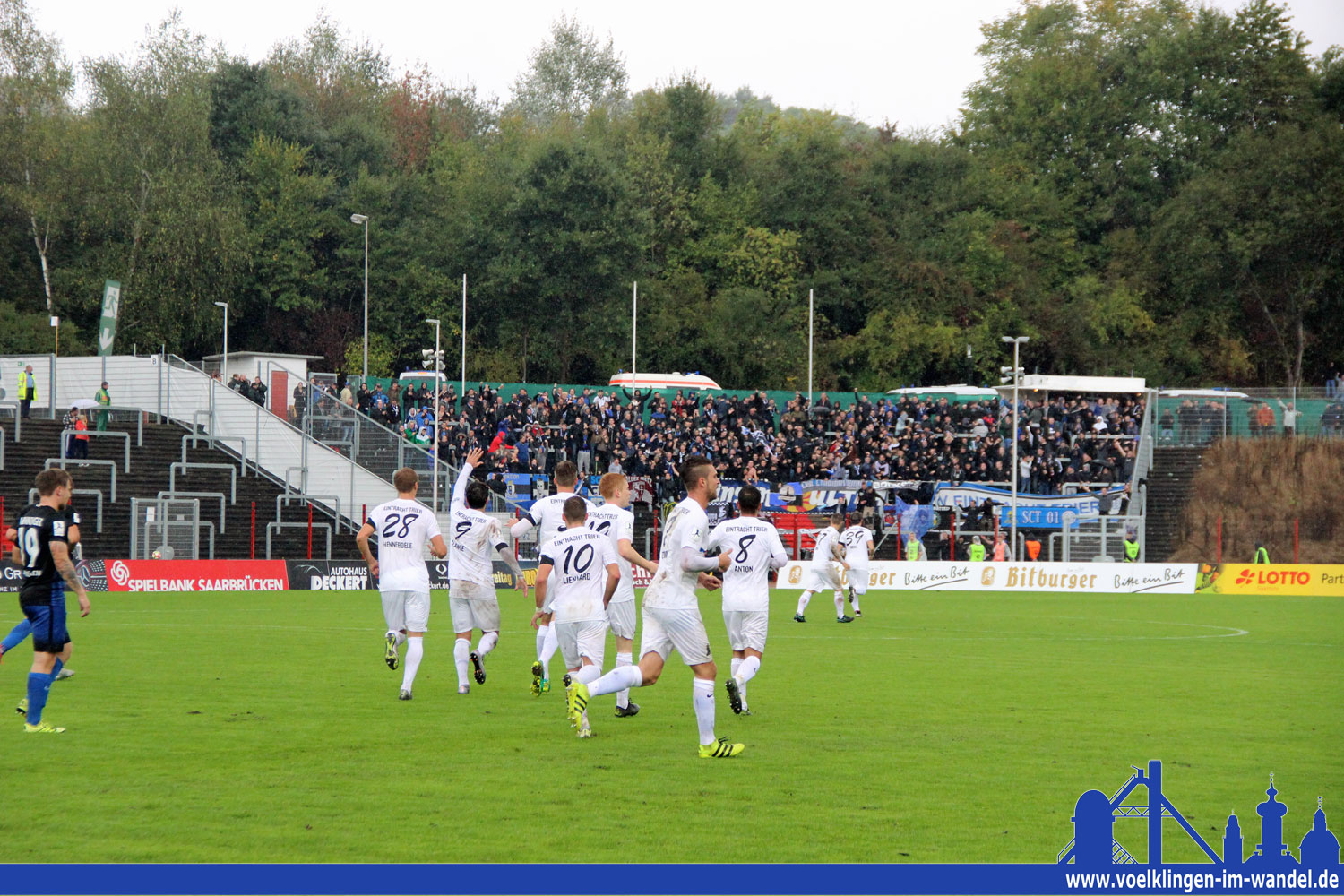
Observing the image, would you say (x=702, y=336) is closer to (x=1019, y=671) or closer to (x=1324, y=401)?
(x=1324, y=401)

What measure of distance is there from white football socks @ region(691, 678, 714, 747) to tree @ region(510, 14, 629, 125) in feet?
295

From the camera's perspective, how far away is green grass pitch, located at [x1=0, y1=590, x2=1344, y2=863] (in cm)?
820

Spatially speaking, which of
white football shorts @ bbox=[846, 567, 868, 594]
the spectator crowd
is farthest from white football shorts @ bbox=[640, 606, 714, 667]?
the spectator crowd

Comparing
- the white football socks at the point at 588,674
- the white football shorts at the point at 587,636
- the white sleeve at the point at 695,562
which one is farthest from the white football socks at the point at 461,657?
the white sleeve at the point at 695,562

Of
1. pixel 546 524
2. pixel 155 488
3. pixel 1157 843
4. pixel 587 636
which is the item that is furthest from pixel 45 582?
pixel 155 488

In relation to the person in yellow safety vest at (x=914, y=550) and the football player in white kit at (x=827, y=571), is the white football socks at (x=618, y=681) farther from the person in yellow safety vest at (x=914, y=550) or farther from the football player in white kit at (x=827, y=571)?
the person in yellow safety vest at (x=914, y=550)

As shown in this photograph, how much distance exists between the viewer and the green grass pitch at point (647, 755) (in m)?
8.20

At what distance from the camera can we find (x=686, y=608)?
37.7 ft

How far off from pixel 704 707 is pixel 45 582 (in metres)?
5.69

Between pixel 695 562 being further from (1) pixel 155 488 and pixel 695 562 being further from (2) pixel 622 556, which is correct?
(1) pixel 155 488

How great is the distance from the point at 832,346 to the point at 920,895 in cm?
6573

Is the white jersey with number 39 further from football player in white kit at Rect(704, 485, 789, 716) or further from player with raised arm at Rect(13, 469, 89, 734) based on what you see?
football player in white kit at Rect(704, 485, 789, 716)

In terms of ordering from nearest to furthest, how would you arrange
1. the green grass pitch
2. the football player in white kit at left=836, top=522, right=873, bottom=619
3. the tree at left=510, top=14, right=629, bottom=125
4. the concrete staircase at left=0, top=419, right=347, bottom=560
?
the green grass pitch < the football player in white kit at left=836, top=522, right=873, bottom=619 < the concrete staircase at left=0, top=419, right=347, bottom=560 < the tree at left=510, top=14, right=629, bottom=125

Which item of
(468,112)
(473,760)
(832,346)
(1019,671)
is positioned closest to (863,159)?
(832,346)
